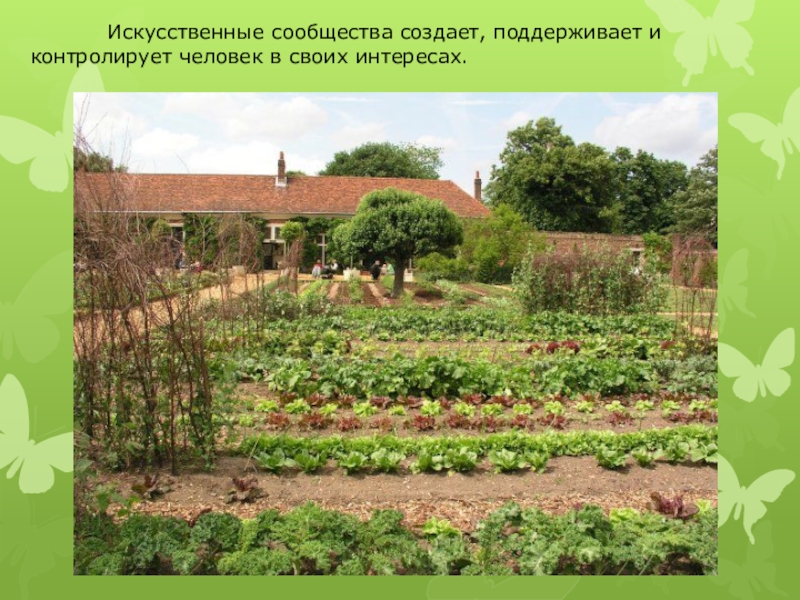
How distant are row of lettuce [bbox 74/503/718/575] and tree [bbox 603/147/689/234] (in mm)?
42157

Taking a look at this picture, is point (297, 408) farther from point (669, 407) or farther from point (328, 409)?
point (669, 407)

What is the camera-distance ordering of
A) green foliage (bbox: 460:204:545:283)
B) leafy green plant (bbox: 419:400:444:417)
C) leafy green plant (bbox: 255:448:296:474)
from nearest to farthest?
leafy green plant (bbox: 255:448:296:474) < leafy green plant (bbox: 419:400:444:417) < green foliage (bbox: 460:204:545:283)

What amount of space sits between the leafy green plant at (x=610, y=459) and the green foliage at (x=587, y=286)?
8.95 m

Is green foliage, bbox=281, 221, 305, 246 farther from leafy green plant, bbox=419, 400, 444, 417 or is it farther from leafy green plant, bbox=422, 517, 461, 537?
Result: leafy green plant, bbox=422, 517, 461, 537

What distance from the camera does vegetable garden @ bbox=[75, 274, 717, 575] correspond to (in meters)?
3.31

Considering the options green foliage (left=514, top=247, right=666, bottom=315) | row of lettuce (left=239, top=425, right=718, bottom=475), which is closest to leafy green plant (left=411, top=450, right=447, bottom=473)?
row of lettuce (left=239, top=425, right=718, bottom=475)

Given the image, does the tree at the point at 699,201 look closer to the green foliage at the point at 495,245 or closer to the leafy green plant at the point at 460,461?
the green foliage at the point at 495,245

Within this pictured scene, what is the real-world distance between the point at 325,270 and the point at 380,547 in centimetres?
2425

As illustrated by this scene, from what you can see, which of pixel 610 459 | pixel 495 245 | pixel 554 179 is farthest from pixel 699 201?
pixel 610 459

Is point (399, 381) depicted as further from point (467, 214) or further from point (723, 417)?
point (467, 214)

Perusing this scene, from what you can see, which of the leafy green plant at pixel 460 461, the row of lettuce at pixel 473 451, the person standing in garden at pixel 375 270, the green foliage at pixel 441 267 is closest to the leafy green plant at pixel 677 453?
the row of lettuce at pixel 473 451

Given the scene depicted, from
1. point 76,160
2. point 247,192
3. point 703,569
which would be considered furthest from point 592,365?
point 247,192

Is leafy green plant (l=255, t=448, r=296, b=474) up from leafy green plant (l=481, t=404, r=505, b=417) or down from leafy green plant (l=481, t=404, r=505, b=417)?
down

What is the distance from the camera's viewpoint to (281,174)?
31234mm
